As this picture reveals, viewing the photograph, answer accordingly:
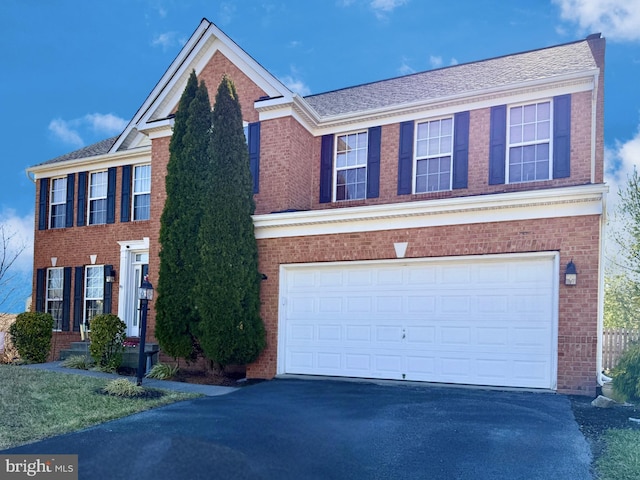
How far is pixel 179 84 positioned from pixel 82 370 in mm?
7839

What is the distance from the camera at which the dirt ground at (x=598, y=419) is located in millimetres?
6059

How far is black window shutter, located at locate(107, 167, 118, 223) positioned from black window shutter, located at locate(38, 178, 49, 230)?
300 centimetres

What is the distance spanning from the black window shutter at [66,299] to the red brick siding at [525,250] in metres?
8.74

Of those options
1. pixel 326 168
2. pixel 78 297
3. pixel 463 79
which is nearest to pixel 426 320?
pixel 326 168

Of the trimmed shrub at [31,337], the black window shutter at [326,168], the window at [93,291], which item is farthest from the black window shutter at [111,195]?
the black window shutter at [326,168]

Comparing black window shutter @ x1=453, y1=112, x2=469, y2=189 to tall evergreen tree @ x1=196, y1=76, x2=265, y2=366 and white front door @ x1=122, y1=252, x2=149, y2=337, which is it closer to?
tall evergreen tree @ x1=196, y1=76, x2=265, y2=366

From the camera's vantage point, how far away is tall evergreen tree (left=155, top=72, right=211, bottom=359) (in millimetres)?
11227

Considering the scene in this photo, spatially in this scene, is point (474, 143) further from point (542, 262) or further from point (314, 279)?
point (314, 279)

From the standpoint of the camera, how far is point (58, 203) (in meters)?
17.8

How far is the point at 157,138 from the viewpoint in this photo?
1418cm

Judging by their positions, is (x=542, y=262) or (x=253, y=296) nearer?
(x=542, y=262)

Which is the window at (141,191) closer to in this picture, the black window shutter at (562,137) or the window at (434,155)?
the window at (434,155)

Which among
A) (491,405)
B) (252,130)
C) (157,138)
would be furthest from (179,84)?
(491,405)

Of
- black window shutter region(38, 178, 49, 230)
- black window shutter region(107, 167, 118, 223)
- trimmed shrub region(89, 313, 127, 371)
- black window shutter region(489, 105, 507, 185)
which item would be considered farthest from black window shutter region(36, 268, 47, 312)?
black window shutter region(489, 105, 507, 185)
